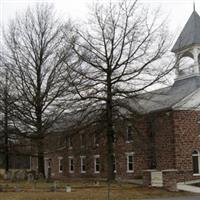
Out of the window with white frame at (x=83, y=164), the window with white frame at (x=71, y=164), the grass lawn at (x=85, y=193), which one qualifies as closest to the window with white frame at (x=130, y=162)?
the window with white frame at (x=83, y=164)

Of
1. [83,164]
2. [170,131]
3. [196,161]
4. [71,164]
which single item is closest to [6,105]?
[170,131]

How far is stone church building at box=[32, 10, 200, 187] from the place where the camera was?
39.3 m

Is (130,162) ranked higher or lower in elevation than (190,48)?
lower

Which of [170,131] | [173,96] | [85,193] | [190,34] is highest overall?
[190,34]

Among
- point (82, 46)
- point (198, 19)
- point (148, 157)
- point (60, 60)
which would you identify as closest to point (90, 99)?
point (82, 46)

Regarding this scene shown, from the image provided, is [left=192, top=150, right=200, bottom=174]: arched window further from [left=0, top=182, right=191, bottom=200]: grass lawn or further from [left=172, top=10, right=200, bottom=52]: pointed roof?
[left=0, top=182, right=191, bottom=200]: grass lawn

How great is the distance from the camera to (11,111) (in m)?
40.8

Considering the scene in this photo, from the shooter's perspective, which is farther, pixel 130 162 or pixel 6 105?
pixel 130 162

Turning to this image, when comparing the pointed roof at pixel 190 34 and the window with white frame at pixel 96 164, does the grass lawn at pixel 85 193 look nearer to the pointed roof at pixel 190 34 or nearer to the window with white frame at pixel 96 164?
the pointed roof at pixel 190 34

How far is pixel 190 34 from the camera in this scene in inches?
1736

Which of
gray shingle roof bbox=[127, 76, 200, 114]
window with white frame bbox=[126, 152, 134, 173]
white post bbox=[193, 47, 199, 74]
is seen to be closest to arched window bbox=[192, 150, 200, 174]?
gray shingle roof bbox=[127, 76, 200, 114]

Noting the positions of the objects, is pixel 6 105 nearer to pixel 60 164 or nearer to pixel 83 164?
pixel 83 164

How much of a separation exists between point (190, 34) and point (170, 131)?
982 cm

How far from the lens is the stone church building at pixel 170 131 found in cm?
3934
